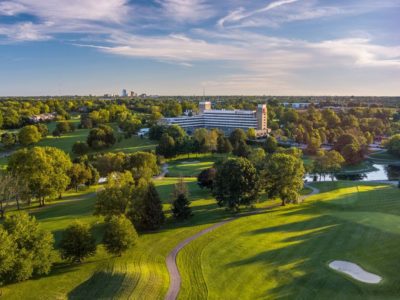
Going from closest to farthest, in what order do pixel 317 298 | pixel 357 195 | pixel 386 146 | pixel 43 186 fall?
1. pixel 317 298
2. pixel 43 186
3. pixel 357 195
4. pixel 386 146

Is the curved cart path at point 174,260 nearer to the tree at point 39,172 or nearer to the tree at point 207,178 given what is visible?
the tree at point 207,178

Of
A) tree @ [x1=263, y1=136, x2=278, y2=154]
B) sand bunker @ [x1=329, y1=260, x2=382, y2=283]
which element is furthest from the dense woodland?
sand bunker @ [x1=329, y1=260, x2=382, y2=283]

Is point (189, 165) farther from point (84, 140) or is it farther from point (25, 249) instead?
point (25, 249)

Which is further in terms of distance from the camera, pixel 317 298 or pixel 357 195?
pixel 357 195

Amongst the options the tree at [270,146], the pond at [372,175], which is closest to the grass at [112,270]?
the pond at [372,175]

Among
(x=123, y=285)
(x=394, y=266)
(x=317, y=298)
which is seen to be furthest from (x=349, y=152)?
(x=123, y=285)

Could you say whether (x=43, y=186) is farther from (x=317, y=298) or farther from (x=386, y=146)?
(x=386, y=146)
